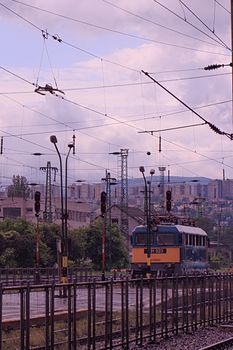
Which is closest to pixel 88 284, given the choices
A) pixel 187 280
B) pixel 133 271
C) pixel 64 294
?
pixel 64 294

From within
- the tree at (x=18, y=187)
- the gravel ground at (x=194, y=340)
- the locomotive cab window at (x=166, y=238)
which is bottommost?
the gravel ground at (x=194, y=340)

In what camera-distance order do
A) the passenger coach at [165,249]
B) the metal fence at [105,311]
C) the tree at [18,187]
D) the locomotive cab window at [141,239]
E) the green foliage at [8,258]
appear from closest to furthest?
the metal fence at [105,311], the passenger coach at [165,249], the locomotive cab window at [141,239], the green foliage at [8,258], the tree at [18,187]

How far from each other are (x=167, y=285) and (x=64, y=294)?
636 cm

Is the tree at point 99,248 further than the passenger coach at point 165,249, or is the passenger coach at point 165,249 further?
the tree at point 99,248

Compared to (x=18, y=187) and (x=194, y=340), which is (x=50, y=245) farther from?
(x=18, y=187)

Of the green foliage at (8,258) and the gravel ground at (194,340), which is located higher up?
the green foliage at (8,258)

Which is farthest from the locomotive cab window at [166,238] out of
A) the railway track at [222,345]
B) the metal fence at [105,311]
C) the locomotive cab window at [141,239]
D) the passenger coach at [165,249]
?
the railway track at [222,345]

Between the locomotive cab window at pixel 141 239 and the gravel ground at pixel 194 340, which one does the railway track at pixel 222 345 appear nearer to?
the gravel ground at pixel 194 340

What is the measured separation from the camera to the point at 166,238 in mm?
56312

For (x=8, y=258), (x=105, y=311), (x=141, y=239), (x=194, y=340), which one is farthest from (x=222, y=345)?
(x=8, y=258)

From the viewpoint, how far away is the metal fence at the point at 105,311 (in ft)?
53.1

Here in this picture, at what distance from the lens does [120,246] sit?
8794cm

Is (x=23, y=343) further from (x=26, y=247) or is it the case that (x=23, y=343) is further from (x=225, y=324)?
(x=26, y=247)

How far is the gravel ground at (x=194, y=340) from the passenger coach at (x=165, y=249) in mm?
27706
